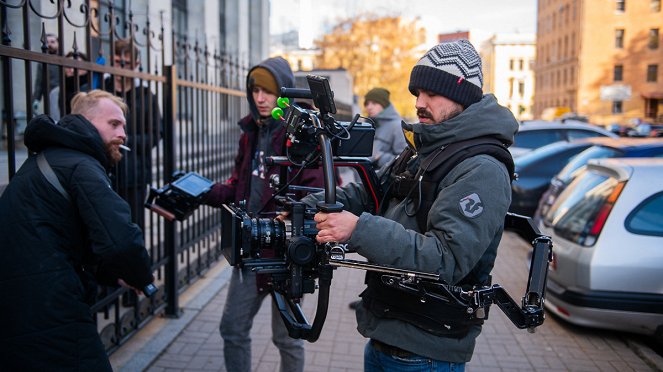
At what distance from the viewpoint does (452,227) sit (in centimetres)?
202

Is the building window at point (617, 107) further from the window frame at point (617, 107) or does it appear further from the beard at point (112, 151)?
the beard at point (112, 151)

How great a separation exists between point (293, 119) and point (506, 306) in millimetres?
1070

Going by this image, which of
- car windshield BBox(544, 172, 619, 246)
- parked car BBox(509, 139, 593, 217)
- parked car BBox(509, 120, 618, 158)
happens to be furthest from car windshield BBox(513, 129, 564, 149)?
car windshield BBox(544, 172, 619, 246)

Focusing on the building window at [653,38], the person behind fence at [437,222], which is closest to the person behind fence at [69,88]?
the person behind fence at [437,222]

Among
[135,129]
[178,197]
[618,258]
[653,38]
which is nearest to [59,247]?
[178,197]

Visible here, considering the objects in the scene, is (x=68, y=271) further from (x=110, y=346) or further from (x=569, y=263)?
(x=569, y=263)

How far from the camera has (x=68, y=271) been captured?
2.56m

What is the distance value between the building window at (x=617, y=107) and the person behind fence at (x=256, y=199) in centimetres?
6826

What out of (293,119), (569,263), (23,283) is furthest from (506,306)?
(569,263)

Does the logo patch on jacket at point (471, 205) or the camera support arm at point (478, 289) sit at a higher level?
the logo patch on jacket at point (471, 205)

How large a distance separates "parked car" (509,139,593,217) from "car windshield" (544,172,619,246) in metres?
3.65

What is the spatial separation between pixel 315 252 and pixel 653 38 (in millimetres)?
71008

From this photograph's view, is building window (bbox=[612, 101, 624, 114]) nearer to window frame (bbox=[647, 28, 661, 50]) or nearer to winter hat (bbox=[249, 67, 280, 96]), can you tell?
window frame (bbox=[647, 28, 661, 50])

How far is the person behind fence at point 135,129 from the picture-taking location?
4.53m
